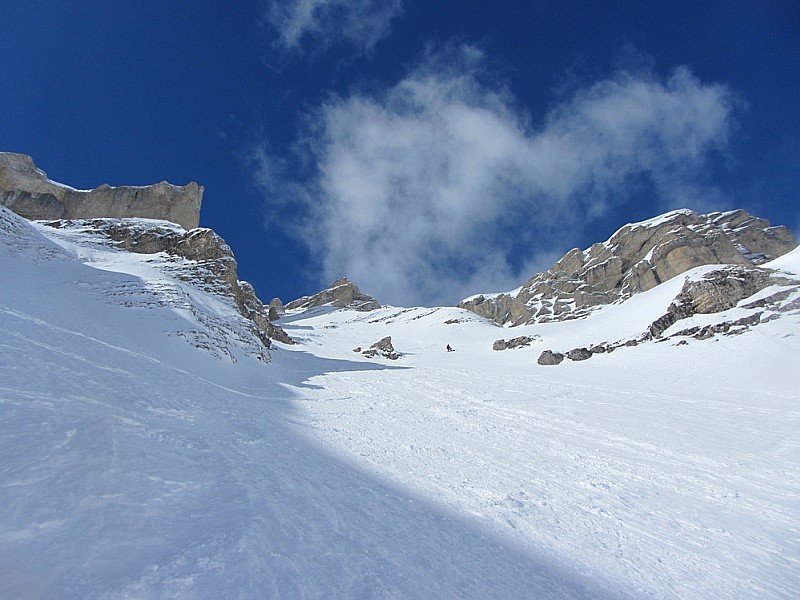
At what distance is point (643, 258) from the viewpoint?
70.9 m

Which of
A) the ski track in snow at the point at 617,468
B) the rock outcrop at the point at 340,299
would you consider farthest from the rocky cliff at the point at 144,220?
the rock outcrop at the point at 340,299

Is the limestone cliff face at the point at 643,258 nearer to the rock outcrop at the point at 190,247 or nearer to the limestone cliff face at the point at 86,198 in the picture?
the rock outcrop at the point at 190,247

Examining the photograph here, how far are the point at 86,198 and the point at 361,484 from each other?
79.1 m

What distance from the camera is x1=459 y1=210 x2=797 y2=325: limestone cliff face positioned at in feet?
212

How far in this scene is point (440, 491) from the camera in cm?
531

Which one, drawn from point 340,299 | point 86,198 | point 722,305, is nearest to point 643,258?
point 722,305

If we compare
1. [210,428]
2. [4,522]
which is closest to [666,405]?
[210,428]

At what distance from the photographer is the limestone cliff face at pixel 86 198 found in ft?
190

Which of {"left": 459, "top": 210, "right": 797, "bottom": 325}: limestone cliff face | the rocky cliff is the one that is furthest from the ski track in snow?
{"left": 459, "top": 210, "right": 797, "bottom": 325}: limestone cliff face

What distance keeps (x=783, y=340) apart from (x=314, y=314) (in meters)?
106

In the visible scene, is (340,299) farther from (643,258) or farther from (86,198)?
(643,258)

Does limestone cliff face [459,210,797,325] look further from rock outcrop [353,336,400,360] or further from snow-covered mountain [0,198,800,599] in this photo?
snow-covered mountain [0,198,800,599]

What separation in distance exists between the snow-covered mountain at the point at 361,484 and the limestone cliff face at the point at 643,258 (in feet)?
185

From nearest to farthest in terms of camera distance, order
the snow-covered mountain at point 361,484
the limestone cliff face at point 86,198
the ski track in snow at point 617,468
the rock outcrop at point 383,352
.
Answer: the snow-covered mountain at point 361,484
the ski track in snow at point 617,468
the rock outcrop at point 383,352
the limestone cliff face at point 86,198
